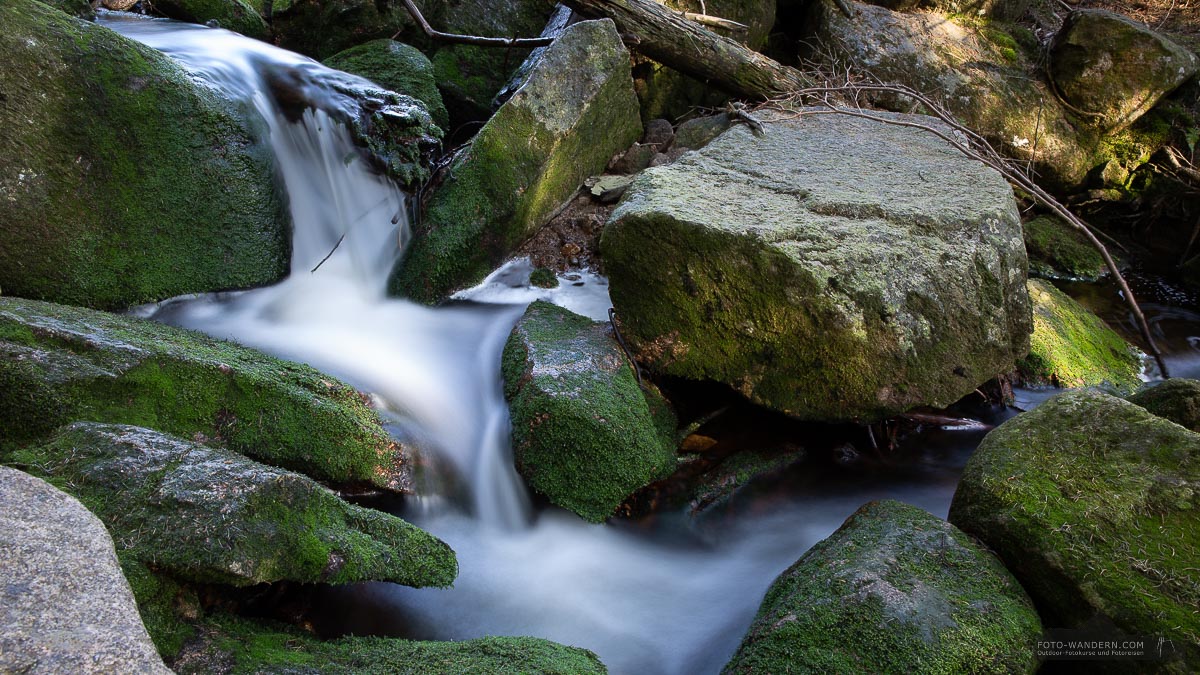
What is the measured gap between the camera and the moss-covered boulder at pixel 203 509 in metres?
2.01

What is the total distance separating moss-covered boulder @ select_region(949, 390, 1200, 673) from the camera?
2426mm

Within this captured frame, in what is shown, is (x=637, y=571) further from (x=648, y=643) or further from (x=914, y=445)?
(x=914, y=445)

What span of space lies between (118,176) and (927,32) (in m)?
7.89

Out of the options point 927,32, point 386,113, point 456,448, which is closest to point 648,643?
point 456,448

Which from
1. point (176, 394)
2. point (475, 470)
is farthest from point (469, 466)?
point (176, 394)

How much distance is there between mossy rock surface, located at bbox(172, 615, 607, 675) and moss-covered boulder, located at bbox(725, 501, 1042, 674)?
709 millimetres

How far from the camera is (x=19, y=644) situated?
1382mm

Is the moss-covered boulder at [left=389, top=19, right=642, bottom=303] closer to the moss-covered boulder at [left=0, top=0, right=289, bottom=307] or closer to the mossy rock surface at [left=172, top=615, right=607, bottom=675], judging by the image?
the moss-covered boulder at [left=0, top=0, right=289, bottom=307]

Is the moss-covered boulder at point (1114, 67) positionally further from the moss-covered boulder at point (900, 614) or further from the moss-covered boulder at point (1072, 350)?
the moss-covered boulder at point (900, 614)

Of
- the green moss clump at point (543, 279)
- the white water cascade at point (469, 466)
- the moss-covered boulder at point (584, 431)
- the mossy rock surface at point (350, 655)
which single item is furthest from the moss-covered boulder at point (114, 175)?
the mossy rock surface at point (350, 655)

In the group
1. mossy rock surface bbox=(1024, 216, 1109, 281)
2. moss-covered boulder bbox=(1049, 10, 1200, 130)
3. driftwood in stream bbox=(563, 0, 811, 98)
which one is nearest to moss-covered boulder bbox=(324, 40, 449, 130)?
driftwood in stream bbox=(563, 0, 811, 98)

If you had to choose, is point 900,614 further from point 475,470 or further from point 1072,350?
point 1072,350

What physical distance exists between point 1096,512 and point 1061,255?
229 inches

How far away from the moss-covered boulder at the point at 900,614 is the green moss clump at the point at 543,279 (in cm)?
300
